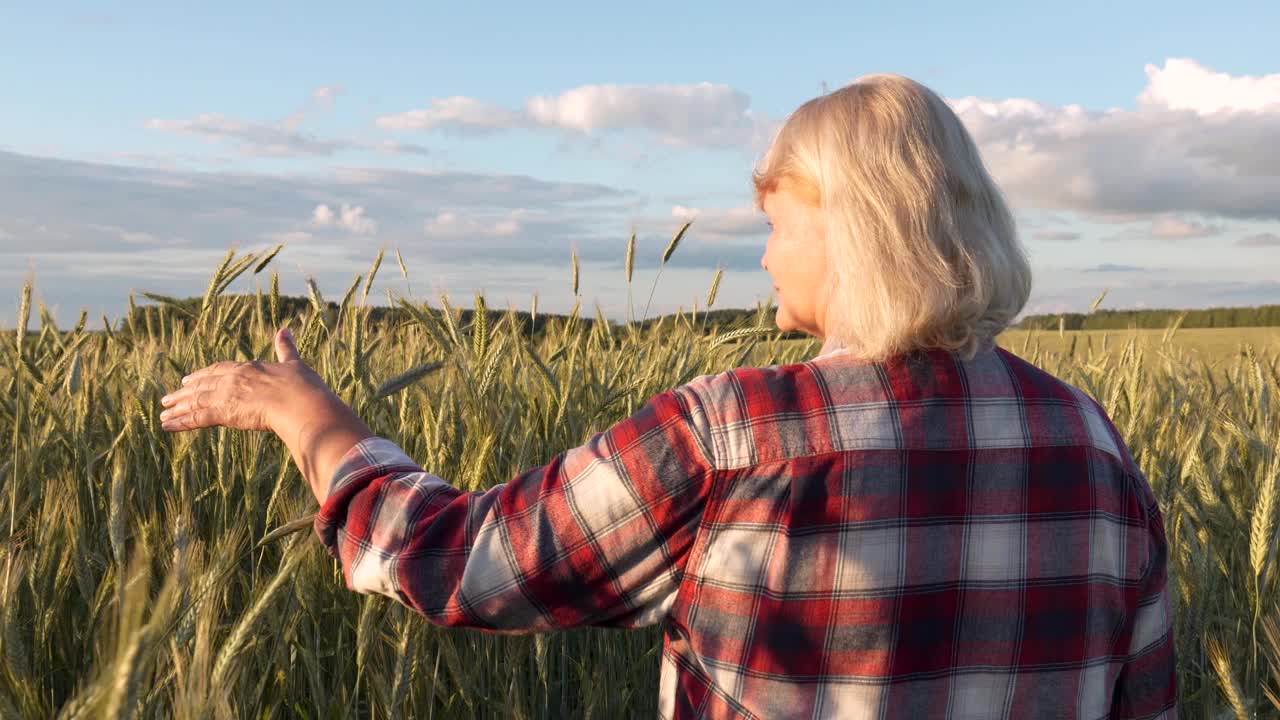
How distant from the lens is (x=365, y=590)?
119cm

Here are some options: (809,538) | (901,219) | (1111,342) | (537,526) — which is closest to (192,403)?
(537,526)

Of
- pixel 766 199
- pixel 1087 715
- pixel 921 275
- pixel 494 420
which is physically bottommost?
pixel 1087 715

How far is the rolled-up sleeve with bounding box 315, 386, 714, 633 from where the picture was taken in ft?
3.51

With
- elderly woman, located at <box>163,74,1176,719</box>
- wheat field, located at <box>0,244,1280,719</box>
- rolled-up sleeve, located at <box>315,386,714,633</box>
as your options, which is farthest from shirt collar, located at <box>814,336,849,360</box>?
wheat field, located at <box>0,244,1280,719</box>

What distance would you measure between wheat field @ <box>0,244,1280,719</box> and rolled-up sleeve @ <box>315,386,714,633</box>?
10cm

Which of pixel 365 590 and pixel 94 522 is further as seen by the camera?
pixel 94 522

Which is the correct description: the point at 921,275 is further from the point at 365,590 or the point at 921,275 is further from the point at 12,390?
the point at 12,390

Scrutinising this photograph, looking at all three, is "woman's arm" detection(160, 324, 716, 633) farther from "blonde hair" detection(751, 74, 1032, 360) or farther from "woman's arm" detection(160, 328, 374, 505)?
"blonde hair" detection(751, 74, 1032, 360)

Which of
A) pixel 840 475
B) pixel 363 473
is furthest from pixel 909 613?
pixel 363 473

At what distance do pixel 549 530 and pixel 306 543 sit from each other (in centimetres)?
25

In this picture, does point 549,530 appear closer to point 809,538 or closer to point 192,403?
point 809,538

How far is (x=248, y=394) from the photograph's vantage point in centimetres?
132

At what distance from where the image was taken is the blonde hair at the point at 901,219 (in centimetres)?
Result: 113

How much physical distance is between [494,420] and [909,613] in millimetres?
1003
